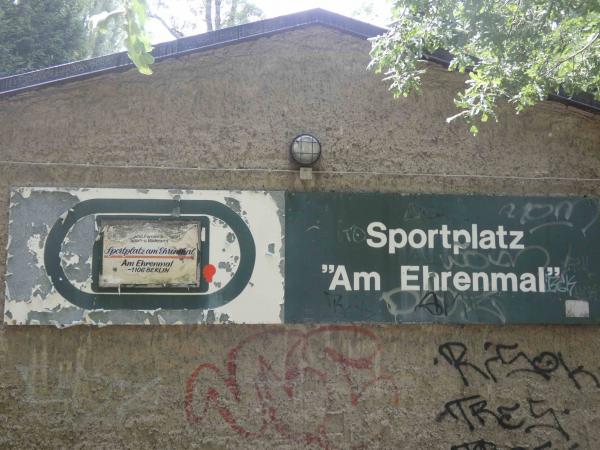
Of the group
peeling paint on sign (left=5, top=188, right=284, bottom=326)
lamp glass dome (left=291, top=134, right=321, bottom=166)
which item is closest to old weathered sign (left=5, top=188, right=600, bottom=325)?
peeling paint on sign (left=5, top=188, right=284, bottom=326)

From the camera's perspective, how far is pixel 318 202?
612 cm

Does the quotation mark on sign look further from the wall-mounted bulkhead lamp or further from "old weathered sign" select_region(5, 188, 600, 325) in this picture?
the wall-mounted bulkhead lamp

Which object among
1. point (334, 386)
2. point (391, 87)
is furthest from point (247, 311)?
point (391, 87)

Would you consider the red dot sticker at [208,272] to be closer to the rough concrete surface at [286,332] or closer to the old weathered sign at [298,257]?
the old weathered sign at [298,257]

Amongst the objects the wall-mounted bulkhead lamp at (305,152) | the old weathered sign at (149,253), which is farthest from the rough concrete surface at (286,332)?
the old weathered sign at (149,253)

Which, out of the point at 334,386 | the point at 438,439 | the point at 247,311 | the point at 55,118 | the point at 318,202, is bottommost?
the point at 438,439

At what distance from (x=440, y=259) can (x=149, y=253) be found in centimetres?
268

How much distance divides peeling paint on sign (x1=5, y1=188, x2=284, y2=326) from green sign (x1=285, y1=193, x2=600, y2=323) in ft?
0.90

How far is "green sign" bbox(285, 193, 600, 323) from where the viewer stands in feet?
19.8

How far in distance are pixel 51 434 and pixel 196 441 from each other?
125 centimetres

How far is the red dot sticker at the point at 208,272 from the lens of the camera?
19.4ft

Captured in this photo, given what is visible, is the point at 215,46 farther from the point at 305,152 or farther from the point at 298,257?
the point at 298,257

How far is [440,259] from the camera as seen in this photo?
6.15 meters

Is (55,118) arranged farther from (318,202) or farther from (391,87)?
(391,87)
